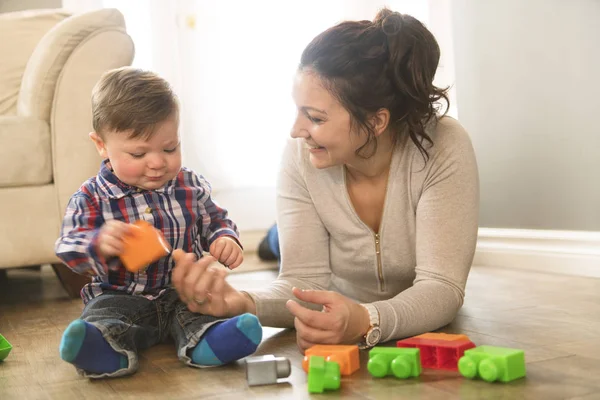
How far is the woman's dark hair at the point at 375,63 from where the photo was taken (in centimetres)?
130

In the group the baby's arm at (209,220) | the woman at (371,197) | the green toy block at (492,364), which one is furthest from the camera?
the baby's arm at (209,220)

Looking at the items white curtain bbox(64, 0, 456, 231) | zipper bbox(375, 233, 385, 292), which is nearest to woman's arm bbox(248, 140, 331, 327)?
zipper bbox(375, 233, 385, 292)

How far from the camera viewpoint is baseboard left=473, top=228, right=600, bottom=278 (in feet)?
6.56

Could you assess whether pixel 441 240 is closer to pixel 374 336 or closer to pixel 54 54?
pixel 374 336

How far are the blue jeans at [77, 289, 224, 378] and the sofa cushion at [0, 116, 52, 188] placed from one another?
84 cm

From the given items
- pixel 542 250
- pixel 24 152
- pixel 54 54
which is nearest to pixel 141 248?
pixel 24 152

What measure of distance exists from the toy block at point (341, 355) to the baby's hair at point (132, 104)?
1.57 feet

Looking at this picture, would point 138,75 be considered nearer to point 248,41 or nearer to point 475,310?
point 475,310

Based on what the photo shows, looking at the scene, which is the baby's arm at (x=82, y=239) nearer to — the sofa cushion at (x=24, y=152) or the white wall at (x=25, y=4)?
the sofa cushion at (x=24, y=152)

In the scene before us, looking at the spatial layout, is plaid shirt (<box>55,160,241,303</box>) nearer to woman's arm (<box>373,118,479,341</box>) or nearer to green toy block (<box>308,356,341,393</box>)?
woman's arm (<box>373,118,479,341</box>)

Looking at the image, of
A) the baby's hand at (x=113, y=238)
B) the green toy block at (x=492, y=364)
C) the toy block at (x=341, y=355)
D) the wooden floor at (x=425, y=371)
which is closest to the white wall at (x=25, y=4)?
the wooden floor at (x=425, y=371)

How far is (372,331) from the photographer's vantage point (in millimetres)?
1194

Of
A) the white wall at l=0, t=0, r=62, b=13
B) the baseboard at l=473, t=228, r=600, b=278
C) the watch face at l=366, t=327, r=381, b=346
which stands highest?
the white wall at l=0, t=0, r=62, b=13

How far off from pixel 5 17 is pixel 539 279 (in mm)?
1955
